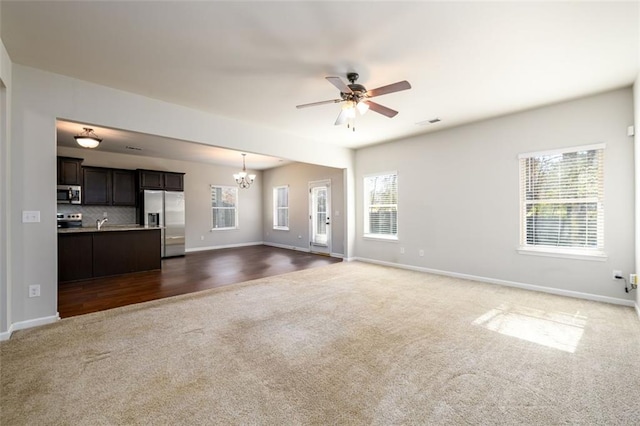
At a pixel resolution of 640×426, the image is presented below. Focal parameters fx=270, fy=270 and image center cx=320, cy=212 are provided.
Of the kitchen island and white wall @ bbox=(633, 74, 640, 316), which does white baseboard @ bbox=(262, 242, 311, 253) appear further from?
white wall @ bbox=(633, 74, 640, 316)

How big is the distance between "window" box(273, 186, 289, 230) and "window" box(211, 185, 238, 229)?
1371 mm

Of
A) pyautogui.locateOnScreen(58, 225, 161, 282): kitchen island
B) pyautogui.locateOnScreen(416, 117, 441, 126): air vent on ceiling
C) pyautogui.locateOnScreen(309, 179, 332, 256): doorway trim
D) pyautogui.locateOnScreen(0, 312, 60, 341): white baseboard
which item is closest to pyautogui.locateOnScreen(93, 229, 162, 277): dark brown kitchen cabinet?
pyautogui.locateOnScreen(58, 225, 161, 282): kitchen island

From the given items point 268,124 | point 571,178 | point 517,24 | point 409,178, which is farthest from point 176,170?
point 571,178

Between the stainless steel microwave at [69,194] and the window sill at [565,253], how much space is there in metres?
9.26

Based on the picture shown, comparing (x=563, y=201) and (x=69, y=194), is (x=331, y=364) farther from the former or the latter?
(x=69, y=194)

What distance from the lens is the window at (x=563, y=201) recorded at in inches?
148

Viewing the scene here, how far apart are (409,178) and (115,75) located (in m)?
5.11

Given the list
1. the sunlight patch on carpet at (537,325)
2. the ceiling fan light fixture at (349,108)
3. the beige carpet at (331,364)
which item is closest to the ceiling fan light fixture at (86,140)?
the beige carpet at (331,364)

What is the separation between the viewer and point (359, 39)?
2496 millimetres

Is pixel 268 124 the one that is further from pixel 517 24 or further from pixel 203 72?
pixel 517 24

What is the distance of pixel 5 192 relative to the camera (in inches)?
108

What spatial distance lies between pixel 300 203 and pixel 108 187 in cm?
516

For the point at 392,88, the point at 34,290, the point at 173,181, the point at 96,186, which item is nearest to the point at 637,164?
the point at 392,88

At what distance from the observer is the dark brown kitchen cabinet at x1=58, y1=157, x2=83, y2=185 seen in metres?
6.25
